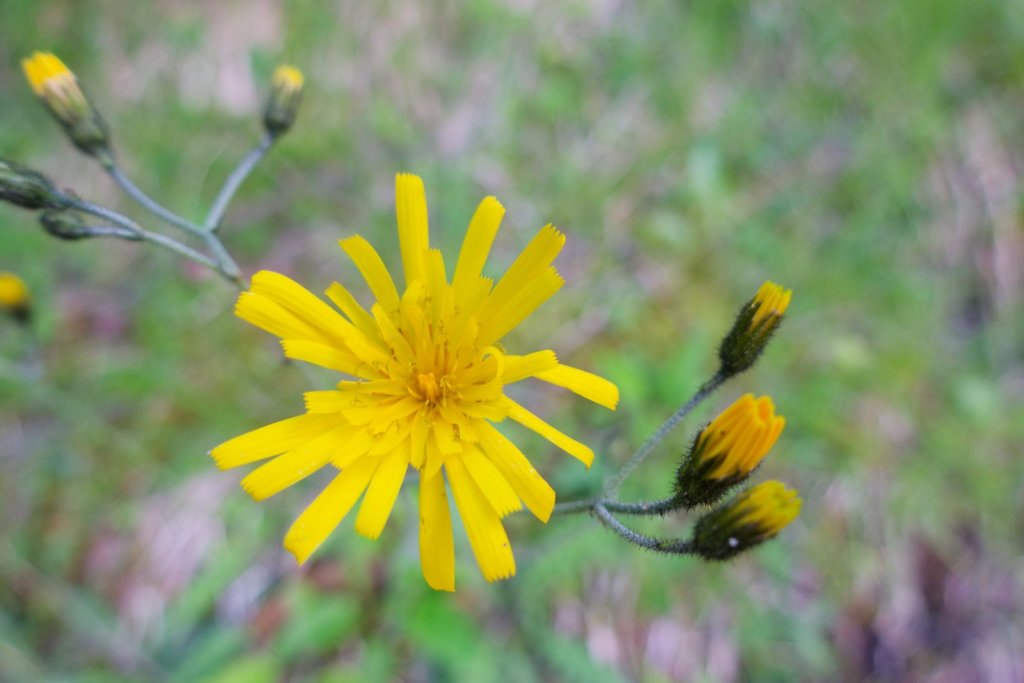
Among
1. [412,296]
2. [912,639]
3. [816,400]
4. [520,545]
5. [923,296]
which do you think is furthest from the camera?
[923,296]

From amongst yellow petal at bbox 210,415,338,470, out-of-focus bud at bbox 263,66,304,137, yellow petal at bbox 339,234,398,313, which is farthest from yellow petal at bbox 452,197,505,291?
out-of-focus bud at bbox 263,66,304,137

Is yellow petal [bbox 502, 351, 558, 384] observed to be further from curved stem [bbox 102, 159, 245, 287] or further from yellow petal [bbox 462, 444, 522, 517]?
curved stem [bbox 102, 159, 245, 287]

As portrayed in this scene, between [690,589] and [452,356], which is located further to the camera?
[690,589]

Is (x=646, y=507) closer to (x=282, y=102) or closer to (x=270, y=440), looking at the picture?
(x=270, y=440)

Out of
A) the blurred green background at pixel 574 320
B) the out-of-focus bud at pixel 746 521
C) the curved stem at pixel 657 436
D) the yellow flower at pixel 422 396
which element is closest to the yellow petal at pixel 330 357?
the yellow flower at pixel 422 396

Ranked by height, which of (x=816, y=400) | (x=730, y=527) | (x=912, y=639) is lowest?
(x=912, y=639)

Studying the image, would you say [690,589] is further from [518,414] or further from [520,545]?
[518,414]

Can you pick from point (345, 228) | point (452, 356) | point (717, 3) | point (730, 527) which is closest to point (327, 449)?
point (452, 356)

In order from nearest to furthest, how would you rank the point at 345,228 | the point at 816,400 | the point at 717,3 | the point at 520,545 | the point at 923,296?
1. the point at 520,545
2. the point at 816,400
3. the point at 923,296
4. the point at 345,228
5. the point at 717,3
